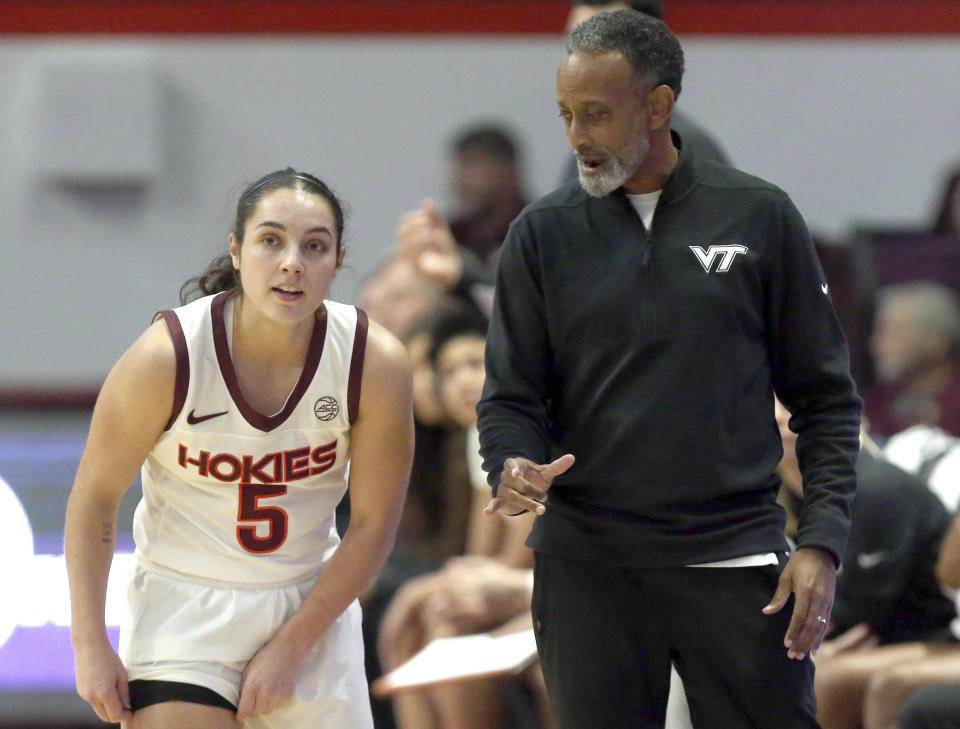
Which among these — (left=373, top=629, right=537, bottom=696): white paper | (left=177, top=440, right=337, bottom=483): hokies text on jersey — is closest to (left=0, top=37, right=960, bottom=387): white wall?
(left=373, top=629, right=537, bottom=696): white paper

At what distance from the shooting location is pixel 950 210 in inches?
240

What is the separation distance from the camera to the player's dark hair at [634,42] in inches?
95.3

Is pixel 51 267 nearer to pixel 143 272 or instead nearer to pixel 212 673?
pixel 143 272

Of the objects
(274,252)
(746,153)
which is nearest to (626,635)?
(274,252)

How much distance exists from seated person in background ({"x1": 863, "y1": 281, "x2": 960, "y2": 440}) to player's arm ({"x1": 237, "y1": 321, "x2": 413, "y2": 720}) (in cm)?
301

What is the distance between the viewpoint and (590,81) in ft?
7.88

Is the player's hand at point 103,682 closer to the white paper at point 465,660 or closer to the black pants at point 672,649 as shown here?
the black pants at point 672,649

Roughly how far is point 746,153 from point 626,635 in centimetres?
443

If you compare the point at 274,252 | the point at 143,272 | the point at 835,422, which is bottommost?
the point at 143,272

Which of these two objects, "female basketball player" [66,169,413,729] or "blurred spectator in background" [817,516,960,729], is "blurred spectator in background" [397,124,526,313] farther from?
"female basketball player" [66,169,413,729]

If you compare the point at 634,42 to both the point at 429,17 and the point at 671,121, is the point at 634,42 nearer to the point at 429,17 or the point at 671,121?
the point at 671,121

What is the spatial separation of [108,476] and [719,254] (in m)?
1.15

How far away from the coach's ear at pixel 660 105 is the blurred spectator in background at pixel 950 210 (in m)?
3.78

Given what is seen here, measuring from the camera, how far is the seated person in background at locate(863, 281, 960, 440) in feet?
17.0
